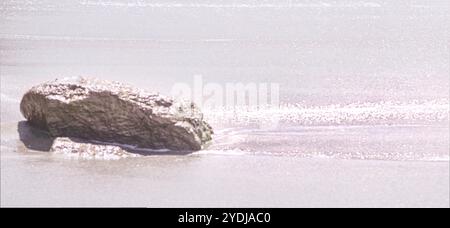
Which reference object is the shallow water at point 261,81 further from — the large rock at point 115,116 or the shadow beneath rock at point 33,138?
the large rock at point 115,116

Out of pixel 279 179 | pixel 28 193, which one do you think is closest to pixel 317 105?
pixel 279 179

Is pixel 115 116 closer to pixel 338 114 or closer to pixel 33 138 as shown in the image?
pixel 33 138

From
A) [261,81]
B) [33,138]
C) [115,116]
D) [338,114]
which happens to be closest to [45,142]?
[33,138]

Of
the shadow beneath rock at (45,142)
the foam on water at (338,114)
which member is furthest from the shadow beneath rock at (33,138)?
the foam on water at (338,114)

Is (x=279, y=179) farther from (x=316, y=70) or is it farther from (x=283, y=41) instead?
(x=283, y=41)

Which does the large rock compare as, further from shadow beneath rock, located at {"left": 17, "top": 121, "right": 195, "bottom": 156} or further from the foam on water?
the foam on water

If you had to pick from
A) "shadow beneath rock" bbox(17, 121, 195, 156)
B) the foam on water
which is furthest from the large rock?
the foam on water
